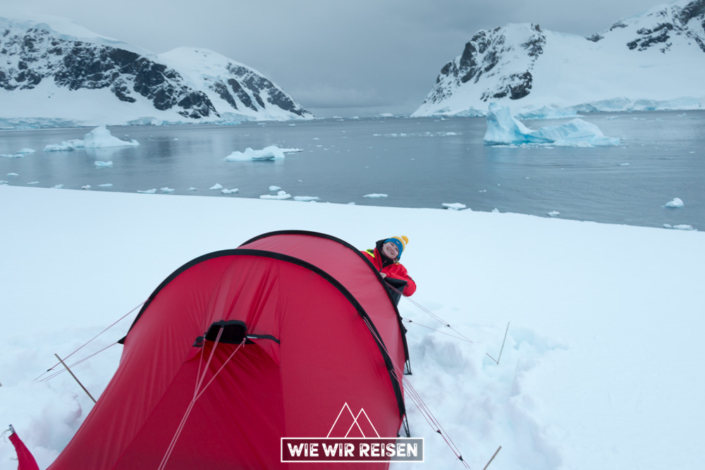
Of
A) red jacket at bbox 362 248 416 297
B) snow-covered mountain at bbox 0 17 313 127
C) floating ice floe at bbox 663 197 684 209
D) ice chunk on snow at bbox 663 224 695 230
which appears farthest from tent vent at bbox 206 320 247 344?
snow-covered mountain at bbox 0 17 313 127

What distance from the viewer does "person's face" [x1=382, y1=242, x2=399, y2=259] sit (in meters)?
3.68

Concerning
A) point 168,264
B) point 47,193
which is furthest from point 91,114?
point 168,264

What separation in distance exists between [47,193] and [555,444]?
1395cm

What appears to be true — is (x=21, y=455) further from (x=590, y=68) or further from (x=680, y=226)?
(x=590, y=68)

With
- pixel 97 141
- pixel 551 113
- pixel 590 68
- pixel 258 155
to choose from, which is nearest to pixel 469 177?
pixel 258 155

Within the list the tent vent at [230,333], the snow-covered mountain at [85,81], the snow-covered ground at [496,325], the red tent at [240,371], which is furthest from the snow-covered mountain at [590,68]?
the snow-covered mountain at [85,81]

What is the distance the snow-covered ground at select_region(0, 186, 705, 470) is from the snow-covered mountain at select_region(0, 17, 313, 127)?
125 meters

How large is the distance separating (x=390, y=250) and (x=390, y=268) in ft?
0.56

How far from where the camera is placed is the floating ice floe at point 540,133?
29312mm

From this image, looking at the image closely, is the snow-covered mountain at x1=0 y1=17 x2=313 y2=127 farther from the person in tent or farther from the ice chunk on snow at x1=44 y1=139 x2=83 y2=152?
the person in tent

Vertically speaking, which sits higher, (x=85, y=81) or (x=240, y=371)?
(x=85, y=81)

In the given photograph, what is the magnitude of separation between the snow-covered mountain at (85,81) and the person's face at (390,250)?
127690 mm

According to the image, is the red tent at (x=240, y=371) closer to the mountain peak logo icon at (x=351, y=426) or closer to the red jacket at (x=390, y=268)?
the mountain peak logo icon at (x=351, y=426)

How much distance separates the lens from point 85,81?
408ft
